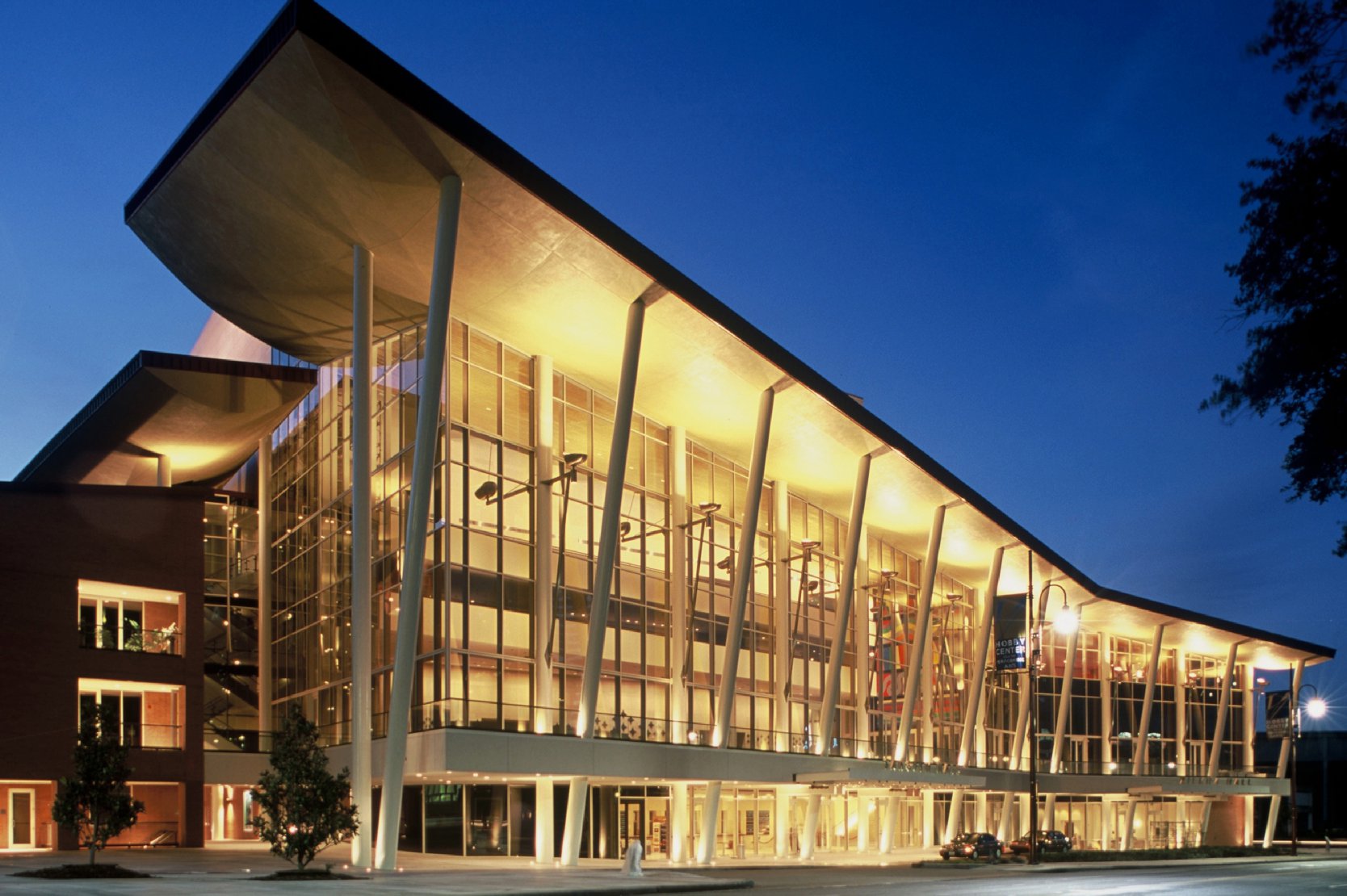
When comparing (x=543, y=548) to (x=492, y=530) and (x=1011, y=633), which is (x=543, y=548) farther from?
(x=1011, y=633)

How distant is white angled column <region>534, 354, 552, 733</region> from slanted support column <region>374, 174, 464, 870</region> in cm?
562

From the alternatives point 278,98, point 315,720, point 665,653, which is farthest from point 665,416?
point 278,98

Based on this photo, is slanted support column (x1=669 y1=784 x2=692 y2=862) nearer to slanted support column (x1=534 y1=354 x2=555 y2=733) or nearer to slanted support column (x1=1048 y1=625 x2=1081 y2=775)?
slanted support column (x1=534 y1=354 x2=555 y2=733)

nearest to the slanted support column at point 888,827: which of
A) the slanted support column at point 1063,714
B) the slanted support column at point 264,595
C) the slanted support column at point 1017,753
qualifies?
the slanted support column at point 1017,753

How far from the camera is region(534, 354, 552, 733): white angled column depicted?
4006cm

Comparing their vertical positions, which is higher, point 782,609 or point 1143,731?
point 782,609

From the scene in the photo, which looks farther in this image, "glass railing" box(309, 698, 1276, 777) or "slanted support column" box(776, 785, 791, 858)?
"slanted support column" box(776, 785, 791, 858)

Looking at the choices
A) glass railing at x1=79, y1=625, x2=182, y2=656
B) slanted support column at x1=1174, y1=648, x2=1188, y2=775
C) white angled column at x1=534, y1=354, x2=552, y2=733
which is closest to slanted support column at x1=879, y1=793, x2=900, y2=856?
white angled column at x1=534, y1=354, x2=552, y2=733

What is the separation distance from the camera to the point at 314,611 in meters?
50.7

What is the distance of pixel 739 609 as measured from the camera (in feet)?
143

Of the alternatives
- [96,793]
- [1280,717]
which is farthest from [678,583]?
[1280,717]

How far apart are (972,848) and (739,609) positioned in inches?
593

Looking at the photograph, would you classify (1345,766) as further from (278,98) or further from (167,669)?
(278,98)

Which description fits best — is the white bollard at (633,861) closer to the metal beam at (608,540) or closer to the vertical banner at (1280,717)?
the metal beam at (608,540)
